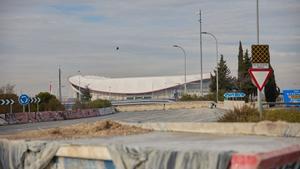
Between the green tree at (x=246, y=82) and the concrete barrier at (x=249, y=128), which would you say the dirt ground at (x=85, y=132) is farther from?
the green tree at (x=246, y=82)

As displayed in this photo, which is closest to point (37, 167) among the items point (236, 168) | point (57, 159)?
point (57, 159)

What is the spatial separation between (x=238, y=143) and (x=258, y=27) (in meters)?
17.9

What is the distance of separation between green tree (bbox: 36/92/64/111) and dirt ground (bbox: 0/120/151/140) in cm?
5376

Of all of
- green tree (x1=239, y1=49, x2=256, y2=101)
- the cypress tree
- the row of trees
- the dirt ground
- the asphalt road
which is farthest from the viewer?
the cypress tree

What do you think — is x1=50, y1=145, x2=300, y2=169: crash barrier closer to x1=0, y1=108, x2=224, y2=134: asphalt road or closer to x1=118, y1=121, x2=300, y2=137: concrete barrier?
x1=118, y1=121, x2=300, y2=137: concrete barrier

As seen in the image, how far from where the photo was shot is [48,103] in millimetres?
68375

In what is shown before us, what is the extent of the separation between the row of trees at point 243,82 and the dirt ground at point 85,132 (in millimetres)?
63851

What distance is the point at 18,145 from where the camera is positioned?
409 inches

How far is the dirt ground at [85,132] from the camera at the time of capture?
12.2m

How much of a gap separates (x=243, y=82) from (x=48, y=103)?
43562 mm

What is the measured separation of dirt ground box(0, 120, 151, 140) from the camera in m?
12.2

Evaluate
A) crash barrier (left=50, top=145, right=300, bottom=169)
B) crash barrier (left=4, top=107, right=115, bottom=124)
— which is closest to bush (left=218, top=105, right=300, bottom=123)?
crash barrier (left=50, top=145, right=300, bottom=169)

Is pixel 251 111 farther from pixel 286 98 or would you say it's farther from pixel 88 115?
pixel 88 115

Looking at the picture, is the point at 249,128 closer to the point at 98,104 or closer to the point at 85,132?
the point at 85,132
